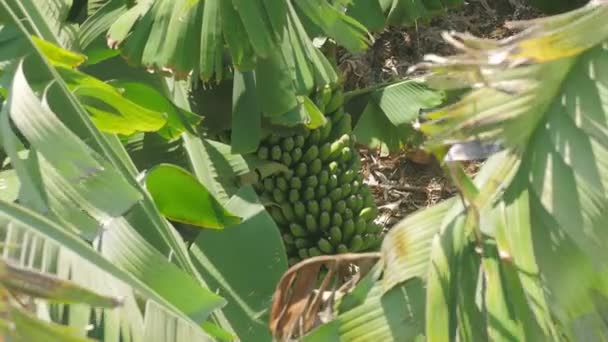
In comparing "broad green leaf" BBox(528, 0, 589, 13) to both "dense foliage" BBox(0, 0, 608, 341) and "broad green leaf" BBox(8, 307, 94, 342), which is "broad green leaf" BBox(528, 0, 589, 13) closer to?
"dense foliage" BBox(0, 0, 608, 341)

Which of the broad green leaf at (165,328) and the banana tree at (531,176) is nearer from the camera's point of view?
the banana tree at (531,176)

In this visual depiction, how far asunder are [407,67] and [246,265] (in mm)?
1254

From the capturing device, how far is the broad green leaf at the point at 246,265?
3.59 ft

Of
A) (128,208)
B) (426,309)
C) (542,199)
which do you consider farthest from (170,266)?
(542,199)

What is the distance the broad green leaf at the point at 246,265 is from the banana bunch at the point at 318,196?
14.5 inches

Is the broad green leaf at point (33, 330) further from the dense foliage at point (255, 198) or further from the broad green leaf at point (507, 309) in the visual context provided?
the broad green leaf at point (507, 309)

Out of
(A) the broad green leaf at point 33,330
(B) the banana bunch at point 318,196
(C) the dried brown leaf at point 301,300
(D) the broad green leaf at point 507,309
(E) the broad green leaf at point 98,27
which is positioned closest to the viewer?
(A) the broad green leaf at point 33,330

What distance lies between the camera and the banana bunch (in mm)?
1526

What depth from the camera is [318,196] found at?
154cm

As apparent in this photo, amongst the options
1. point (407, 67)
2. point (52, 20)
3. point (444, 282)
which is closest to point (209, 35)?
point (52, 20)

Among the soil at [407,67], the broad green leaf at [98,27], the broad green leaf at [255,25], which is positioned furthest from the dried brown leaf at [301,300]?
the soil at [407,67]

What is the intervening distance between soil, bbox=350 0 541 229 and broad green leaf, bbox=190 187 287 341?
0.93 meters

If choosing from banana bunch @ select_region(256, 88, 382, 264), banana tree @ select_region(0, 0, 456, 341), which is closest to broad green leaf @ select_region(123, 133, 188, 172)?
banana tree @ select_region(0, 0, 456, 341)

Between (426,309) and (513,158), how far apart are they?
0.45 ft
